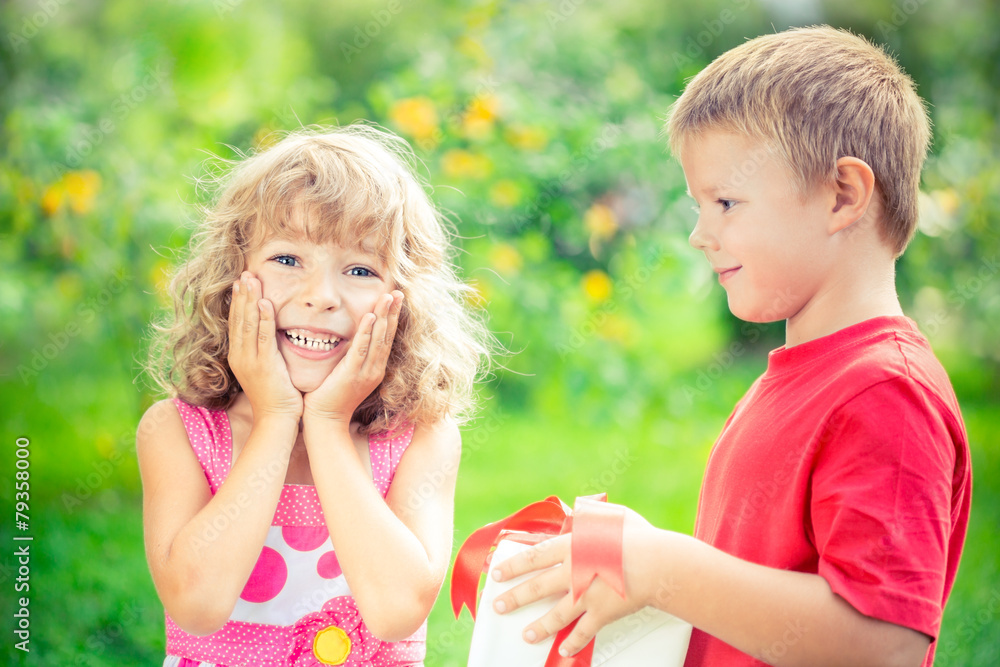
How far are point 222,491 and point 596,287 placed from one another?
7.79 feet

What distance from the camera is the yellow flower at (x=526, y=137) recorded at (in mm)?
3414

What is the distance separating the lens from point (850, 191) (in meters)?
1.22

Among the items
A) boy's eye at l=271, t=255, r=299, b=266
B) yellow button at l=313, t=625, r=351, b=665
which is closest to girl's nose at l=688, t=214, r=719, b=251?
boy's eye at l=271, t=255, r=299, b=266

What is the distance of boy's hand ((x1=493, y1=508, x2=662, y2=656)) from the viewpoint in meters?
1.10

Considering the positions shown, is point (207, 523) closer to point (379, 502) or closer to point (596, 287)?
point (379, 502)

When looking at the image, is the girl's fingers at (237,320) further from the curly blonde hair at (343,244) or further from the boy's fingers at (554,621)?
the boy's fingers at (554,621)

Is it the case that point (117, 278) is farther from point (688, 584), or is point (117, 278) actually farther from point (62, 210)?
point (688, 584)

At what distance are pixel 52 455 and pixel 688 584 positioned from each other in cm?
300

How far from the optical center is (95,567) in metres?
2.75

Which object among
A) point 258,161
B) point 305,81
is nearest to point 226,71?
point 305,81
